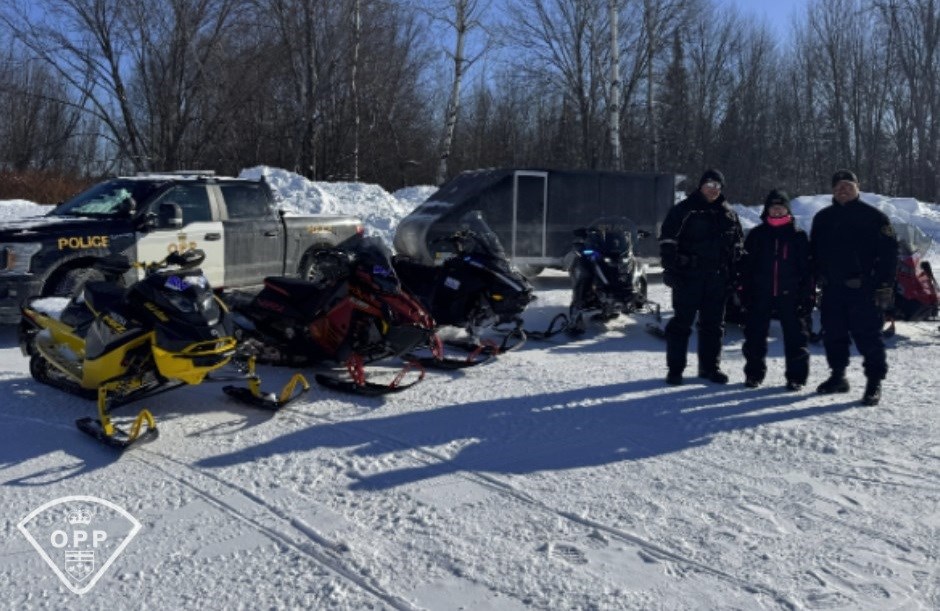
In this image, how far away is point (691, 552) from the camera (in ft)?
11.9

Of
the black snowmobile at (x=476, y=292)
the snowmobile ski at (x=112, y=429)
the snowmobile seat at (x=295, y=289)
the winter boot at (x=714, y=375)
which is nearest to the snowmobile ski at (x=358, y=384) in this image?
the snowmobile seat at (x=295, y=289)

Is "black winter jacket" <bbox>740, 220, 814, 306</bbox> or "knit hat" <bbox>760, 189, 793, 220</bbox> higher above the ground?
"knit hat" <bbox>760, 189, 793, 220</bbox>

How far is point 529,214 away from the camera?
43.1ft

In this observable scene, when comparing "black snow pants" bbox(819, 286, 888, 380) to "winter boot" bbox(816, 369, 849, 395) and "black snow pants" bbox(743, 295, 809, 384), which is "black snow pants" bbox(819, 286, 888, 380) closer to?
"winter boot" bbox(816, 369, 849, 395)

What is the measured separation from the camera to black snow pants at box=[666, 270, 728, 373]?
6.67 m

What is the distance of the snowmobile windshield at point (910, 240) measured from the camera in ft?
31.4

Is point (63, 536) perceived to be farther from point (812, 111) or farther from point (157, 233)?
point (812, 111)

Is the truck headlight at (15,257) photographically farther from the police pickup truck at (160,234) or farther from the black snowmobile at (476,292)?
the black snowmobile at (476,292)

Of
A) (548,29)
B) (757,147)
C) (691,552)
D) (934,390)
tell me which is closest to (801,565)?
(691,552)

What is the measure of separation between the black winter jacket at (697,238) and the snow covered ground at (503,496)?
951 mm

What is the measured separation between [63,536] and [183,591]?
0.84 metres

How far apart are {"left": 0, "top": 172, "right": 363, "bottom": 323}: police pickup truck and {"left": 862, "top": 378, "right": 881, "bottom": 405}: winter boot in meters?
6.30

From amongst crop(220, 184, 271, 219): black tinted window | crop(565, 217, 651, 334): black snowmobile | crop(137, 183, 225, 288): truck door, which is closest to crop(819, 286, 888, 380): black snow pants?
crop(565, 217, 651, 334): black snowmobile

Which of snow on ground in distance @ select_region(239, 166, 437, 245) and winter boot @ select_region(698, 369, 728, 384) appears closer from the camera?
winter boot @ select_region(698, 369, 728, 384)
